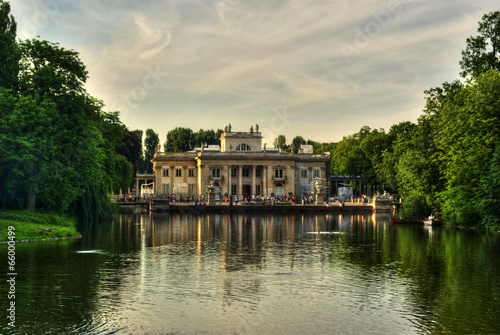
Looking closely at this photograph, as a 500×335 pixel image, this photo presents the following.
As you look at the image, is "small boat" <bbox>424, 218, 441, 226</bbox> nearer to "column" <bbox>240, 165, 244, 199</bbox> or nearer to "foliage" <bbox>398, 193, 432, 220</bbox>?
"foliage" <bbox>398, 193, 432, 220</bbox>

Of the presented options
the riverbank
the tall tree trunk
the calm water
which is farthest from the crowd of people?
the calm water

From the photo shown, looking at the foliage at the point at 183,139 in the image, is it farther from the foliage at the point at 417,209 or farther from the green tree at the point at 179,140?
the foliage at the point at 417,209

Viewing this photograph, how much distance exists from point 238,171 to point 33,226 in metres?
77.7

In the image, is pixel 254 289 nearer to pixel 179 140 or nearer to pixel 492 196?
pixel 492 196

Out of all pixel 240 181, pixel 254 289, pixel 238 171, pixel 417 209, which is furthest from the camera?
pixel 238 171

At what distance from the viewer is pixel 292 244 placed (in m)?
36.8

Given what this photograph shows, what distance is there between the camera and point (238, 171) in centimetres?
11438

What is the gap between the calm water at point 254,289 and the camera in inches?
627

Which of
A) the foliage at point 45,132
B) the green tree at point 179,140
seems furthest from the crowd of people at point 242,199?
the green tree at point 179,140

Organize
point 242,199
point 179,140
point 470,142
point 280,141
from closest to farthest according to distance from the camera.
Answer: point 470,142 → point 242,199 → point 179,140 → point 280,141

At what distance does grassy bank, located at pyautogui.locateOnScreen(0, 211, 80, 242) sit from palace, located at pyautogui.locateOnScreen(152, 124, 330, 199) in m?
69.3

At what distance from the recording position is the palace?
368ft

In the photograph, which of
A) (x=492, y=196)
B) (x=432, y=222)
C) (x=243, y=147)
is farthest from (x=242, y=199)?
(x=492, y=196)

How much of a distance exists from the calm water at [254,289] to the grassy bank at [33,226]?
2075 millimetres
